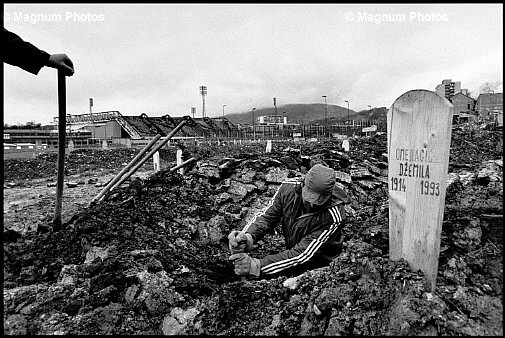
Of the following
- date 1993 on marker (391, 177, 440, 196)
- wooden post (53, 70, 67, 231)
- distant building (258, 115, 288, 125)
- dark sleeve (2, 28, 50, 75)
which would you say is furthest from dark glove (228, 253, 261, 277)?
distant building (258, 115, 288, 125)

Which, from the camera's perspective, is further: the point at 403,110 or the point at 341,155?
the point at 341,155

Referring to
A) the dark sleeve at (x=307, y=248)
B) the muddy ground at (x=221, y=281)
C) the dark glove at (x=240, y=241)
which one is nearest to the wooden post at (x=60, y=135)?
the muddy ground at (x=221, y=281)

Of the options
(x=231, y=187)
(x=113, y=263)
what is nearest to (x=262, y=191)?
(x=231, y=187)

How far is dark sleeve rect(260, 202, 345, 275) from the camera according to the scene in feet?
10.4

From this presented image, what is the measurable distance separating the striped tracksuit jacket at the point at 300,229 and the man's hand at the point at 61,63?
2349mm

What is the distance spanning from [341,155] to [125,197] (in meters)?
4.76

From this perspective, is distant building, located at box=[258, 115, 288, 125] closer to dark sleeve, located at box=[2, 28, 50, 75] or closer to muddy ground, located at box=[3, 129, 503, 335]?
muddy ground, located at box=[3, 129, 503, 335]

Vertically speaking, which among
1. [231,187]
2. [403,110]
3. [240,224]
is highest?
[403,110]

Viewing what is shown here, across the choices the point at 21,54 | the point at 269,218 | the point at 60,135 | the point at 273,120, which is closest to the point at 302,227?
A: the point at 269,218

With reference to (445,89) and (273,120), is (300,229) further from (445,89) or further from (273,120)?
(273,120)

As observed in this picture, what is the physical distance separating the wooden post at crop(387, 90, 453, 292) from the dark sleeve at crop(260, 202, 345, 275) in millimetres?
654

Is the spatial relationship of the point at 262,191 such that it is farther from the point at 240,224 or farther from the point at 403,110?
the point at 403,110

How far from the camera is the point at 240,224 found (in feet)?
18.4

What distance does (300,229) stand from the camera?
11.4 feet
